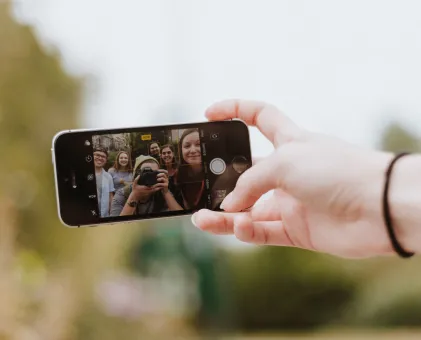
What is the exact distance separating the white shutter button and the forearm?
0.06m

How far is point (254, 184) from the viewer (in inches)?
26.4

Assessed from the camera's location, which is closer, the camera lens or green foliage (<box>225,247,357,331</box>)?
the camera lens

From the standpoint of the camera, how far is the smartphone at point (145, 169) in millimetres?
752

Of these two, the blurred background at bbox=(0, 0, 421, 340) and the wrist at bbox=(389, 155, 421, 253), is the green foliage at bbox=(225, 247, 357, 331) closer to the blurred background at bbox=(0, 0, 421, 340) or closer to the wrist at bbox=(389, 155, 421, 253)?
the blurred background at bbox=(0, 0, 421, 340)

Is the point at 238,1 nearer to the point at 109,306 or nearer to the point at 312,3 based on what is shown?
the point at 312,3

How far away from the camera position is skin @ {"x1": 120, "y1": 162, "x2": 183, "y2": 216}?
0.76 m

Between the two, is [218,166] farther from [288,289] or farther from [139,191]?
[288,289]

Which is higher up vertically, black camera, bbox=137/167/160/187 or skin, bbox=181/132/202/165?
skin, bbox=181/132/202/165

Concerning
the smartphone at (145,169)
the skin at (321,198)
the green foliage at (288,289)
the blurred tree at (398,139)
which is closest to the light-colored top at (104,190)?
the smartphone at (145,169)

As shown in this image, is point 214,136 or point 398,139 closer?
point 214,136

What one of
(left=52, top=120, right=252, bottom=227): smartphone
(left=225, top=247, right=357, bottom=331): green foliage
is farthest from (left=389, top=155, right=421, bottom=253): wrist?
(left=225, top=247, right=357, bottom=331): green foliage

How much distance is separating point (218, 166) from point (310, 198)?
176 mm

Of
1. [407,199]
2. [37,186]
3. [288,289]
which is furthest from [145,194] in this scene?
[288,289]

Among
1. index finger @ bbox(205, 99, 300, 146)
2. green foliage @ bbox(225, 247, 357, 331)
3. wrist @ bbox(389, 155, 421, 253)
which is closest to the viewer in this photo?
wrist @ bbox(389, 155, 421, 253)
